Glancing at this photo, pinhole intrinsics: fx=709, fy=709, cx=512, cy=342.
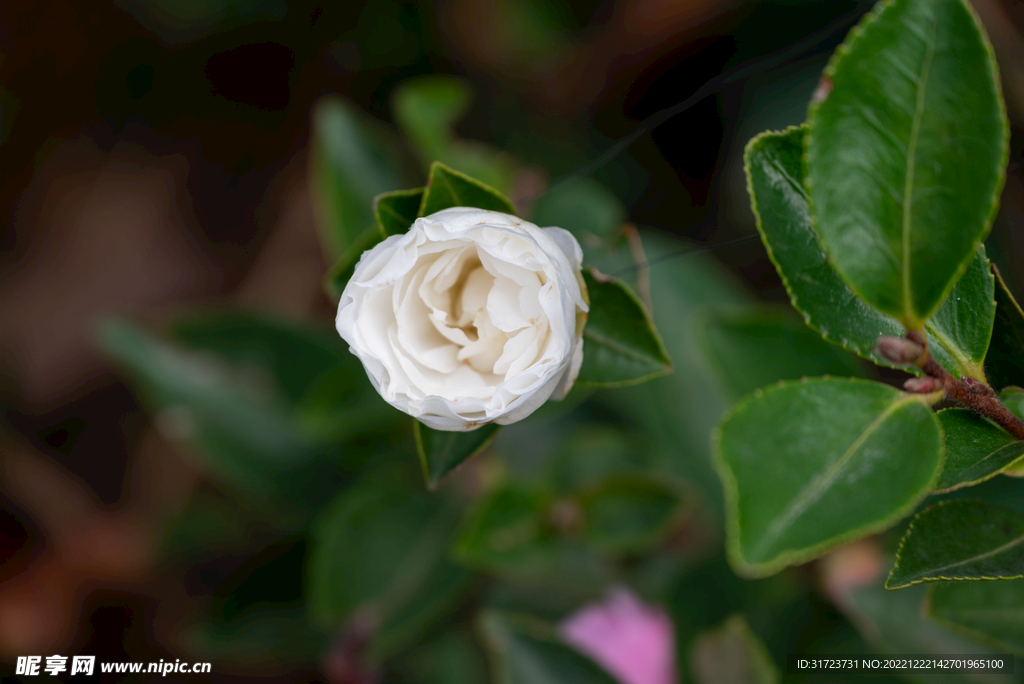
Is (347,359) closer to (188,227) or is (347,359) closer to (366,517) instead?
(366,517)

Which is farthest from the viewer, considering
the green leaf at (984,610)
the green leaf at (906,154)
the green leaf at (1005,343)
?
the green leaf at (984,610)

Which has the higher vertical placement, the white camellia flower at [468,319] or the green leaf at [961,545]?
the white camellia flower at [468,319]

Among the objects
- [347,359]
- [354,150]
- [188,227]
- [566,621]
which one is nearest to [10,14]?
[188,227]

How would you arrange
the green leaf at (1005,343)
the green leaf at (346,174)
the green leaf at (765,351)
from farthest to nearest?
the green leaf at (346,174) → the green leaf at (765,351) → the green leaf at (1005,343)

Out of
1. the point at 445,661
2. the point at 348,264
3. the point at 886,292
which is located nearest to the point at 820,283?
the point at 886,292

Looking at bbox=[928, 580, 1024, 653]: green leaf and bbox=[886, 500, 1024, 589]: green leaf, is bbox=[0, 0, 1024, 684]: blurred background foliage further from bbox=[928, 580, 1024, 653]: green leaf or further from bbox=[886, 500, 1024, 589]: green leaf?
bbox=[886, 500, 1024, 589]: green leaf

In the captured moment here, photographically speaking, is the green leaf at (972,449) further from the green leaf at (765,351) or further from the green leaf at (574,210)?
the green leaf at (574,210)

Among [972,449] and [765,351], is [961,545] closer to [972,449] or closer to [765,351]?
[972,449]

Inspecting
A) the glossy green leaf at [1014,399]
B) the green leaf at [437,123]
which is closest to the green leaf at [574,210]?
the green leaf at [437,123]
